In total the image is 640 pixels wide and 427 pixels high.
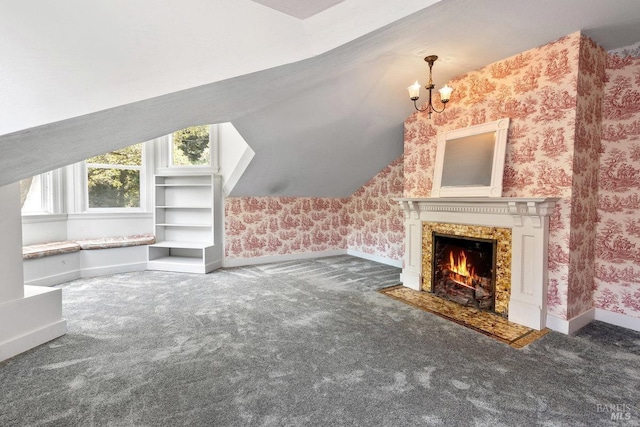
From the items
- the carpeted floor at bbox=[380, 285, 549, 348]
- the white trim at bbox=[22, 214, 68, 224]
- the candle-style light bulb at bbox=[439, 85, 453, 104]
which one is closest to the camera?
the carpeted floor at bbox=[380, 285, 549, 348]

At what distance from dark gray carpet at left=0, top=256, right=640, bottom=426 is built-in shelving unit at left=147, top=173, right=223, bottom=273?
1.50 meters

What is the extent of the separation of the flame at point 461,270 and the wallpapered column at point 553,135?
78cm

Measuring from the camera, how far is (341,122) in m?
3.92

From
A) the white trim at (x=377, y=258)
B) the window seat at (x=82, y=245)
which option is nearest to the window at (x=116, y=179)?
the window seat at (x=82, y=245)

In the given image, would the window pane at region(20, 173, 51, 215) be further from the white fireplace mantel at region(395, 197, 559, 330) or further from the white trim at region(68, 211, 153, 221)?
the white fireplace mantel at region(395, 197, 559, 330)

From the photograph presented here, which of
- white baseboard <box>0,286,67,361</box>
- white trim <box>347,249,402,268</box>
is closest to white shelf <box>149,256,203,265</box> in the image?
white baseboard <box>0,286,67,361</box>

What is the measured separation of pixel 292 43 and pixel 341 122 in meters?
2.18

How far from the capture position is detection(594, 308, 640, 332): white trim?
8.62ft

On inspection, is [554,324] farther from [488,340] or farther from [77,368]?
[77,368]

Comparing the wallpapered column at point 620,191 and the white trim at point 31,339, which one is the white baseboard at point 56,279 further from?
the wallpapered column at point 620,191

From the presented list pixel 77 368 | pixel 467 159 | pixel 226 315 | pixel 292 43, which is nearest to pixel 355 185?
pixel 467 159

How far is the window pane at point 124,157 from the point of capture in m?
4.71

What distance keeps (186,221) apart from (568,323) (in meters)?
5.13

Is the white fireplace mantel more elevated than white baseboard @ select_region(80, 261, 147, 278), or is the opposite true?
the white fireplace mantel
